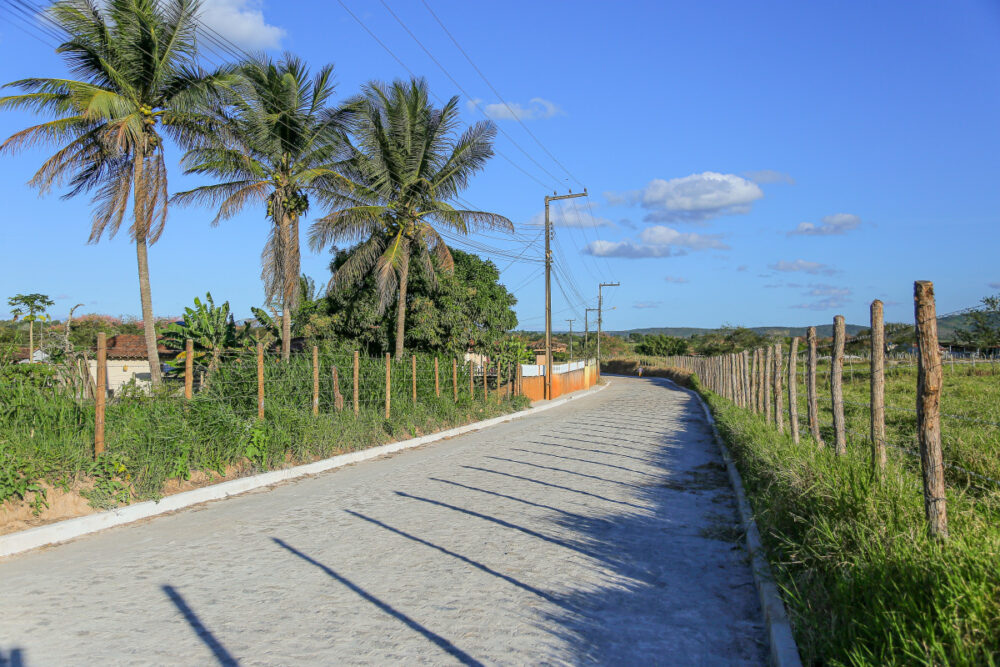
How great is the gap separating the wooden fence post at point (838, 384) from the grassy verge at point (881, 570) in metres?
1.05

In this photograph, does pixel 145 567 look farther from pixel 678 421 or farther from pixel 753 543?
pixel 678 421

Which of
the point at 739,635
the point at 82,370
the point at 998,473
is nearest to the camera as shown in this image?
the point at 739,635

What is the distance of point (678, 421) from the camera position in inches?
852

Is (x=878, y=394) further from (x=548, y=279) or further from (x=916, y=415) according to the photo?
(x=548, y=279)

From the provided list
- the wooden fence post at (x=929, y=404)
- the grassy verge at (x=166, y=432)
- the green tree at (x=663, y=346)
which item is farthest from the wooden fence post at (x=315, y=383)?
the green tree at (x=663, y=346)

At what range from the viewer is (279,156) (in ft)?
66.4

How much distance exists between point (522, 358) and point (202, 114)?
17.7 meters

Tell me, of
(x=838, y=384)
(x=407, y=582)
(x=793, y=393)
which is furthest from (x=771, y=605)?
(x=793, y=393)

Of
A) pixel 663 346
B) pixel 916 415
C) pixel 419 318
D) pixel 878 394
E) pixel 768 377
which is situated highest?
pixel 419 318

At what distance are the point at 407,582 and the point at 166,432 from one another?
5427 millimetres

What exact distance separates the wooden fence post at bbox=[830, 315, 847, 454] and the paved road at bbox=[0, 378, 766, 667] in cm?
149

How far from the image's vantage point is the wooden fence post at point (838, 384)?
25.5 feet

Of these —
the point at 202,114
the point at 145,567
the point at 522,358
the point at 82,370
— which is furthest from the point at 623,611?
the point at 522,358

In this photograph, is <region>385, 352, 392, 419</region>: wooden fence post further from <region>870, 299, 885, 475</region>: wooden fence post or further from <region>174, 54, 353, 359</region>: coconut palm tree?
<region>870, 299, 885, 475</region>: wooden fence post
